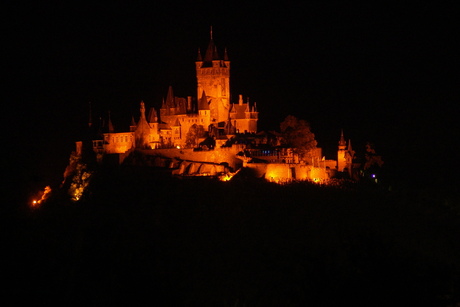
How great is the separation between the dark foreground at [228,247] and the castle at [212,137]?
8.93 ft

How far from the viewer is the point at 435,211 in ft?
173

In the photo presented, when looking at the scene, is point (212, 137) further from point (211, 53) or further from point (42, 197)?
point (42, 197)

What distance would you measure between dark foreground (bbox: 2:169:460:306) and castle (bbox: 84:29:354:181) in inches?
107

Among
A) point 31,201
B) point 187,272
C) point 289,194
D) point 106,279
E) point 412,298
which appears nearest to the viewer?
point 412,298

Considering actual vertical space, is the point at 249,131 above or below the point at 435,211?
A: above

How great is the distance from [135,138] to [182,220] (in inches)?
419

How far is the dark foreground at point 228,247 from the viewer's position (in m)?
18.6

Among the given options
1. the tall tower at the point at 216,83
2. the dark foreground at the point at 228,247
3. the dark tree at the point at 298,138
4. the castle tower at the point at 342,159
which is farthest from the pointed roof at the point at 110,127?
the castle tower at the point at 342,159

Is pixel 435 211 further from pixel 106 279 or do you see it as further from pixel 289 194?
pixel 106 279

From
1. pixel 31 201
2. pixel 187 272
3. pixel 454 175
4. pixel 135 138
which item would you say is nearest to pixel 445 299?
pixel 187 272

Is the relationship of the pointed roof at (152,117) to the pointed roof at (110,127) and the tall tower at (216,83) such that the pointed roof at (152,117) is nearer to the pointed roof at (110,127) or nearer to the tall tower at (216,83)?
the pointed roof at (110,127)

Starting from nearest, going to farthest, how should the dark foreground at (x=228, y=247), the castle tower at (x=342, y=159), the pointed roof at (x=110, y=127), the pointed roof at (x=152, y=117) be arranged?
the dark foreground at (x=228, y=247) < the pointed roof at (x=110, y=127) < the pointed roof at (x=152, y=117) < the castle tower at (x=342, y=159)

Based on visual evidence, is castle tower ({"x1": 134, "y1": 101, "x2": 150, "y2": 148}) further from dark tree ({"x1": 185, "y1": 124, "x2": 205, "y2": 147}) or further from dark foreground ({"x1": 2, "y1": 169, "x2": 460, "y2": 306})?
dark foreground ({"x1": 2, "y1": 169, "x2": 460, "y2": 306})

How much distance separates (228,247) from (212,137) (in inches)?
516
